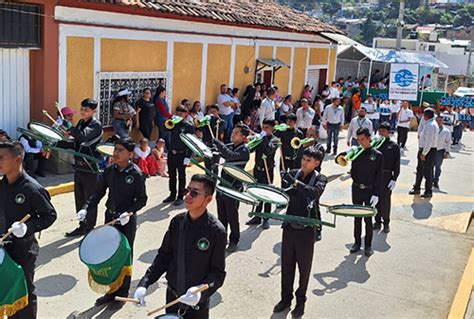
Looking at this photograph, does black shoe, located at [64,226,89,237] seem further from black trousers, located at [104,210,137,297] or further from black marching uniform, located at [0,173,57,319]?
black marching uniform, located at [0,173,57,319]

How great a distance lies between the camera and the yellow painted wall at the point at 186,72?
14367 mm

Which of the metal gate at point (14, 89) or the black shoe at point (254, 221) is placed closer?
the black shoe at point (254, 221)

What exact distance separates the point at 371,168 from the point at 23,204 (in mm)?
4968

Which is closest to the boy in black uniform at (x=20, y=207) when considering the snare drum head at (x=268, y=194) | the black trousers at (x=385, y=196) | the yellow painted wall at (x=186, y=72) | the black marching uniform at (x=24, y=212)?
the black marching uniform at (x=24, y=212)

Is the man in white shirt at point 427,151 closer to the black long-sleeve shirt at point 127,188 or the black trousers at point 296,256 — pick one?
the black trousers at point 296,256

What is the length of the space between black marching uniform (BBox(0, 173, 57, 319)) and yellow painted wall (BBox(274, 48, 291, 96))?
15.7m

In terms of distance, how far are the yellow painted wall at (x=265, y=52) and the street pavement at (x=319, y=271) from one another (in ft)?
29.2

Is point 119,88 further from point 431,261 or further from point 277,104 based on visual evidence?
point 431,261

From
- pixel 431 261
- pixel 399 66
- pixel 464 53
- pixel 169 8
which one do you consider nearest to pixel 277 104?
pixel 399 66

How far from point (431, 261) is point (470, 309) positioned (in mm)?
1399

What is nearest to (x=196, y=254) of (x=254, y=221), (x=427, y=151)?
(x=254, y=221)

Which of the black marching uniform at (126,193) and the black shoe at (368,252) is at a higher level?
the black marching uniform at (126,193)

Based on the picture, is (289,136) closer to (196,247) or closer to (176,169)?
(176,169)

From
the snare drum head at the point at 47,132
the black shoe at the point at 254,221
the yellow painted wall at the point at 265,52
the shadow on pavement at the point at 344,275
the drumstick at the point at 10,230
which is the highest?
the yellow painted wall at the point at 265,52
